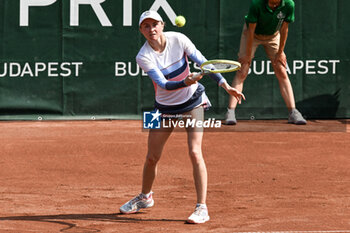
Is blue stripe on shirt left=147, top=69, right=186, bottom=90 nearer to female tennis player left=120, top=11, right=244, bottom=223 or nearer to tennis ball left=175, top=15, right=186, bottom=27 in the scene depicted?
female tennis player left=120, top=11, right=244, bottom=223

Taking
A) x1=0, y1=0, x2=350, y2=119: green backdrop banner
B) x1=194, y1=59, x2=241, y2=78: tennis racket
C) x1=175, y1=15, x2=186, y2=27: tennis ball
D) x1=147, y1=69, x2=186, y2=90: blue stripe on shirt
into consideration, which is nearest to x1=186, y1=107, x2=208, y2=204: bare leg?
x1=147, y1=69, x2=186, y2=90: blue stripe on shirt

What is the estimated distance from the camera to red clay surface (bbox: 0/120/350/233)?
5762 mm

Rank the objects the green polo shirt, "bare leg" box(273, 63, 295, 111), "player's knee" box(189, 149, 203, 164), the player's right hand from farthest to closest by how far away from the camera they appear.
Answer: "bare leg" box(273, 63, 295, 111) → the green polo shirt → "player's knee" box(189, 149, 203, 164) → the player's right hand

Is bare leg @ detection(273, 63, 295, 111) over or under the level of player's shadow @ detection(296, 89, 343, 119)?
over

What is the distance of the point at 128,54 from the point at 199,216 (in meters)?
5.95

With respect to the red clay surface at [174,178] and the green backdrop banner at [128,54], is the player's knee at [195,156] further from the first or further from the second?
the green backdrop banner at [128,54]

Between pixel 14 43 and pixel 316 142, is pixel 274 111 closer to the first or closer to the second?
pixel 316 142

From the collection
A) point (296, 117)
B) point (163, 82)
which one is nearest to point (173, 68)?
point (163, 82)

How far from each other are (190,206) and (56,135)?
407 centimetres

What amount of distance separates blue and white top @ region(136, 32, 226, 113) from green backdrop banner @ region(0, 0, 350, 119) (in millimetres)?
5359

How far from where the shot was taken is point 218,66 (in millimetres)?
5625

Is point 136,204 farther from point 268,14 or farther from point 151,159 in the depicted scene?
point 268,14

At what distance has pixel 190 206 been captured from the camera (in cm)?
636

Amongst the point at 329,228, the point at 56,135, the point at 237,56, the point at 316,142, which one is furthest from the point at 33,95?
the point at 329,228
